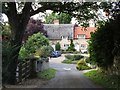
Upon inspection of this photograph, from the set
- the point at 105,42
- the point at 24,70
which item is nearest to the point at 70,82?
the point at 24,70

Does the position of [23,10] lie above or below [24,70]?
above

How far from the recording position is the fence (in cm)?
1966

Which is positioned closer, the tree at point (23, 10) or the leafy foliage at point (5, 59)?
the leafy foliage at point (5, 59)

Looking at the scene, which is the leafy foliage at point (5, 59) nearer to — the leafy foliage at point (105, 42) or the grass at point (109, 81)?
the grass at point (109, 81)

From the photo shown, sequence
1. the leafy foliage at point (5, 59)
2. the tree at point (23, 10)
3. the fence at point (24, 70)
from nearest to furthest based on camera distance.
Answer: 1. the leafy foliage at point (5, 59)
2. the tree at point (23, 10)
3. the fence at point (24, 70)

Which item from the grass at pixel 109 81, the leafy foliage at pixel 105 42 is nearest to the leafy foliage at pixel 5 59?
the grass at pixel 109 81

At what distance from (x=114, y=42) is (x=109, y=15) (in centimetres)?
163

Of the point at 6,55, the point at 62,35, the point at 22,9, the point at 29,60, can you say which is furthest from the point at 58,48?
the point at 6,55

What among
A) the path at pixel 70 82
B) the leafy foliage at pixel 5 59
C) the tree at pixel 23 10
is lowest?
the path at pixel 70 82

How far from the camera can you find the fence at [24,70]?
64.5 ft

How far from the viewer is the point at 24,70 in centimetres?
2155

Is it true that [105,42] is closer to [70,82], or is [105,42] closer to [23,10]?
[70,82]

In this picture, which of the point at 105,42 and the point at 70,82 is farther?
the point at 105,42

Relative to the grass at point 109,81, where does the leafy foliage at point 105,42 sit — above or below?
above
